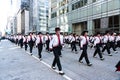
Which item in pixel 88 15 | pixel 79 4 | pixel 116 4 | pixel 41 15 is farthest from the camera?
pixel 41 15

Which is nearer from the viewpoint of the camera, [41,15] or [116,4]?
[116,4]

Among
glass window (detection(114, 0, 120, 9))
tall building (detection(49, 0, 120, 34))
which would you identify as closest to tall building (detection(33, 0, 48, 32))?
tall building (detection(49, 0, 120, 34))

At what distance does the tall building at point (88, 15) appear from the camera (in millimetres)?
28781

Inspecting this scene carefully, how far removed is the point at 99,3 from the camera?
3216 centimetres

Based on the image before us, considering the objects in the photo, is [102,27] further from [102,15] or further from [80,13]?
[80,13]

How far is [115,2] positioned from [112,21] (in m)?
2.70

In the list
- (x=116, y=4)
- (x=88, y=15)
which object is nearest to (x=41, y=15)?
(x=88, y=15)

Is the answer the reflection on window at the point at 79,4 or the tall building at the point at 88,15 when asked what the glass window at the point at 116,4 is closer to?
the tall building at the point at 88,15

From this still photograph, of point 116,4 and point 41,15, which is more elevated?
point 41,15

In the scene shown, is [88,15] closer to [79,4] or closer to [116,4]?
[79,4]

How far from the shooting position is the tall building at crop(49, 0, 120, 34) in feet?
94.4

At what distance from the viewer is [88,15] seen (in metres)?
35.5

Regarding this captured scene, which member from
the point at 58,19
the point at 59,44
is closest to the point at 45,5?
the point at 58,19

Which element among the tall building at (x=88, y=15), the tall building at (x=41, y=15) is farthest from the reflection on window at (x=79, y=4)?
the tall building at (x=41, y=15)
